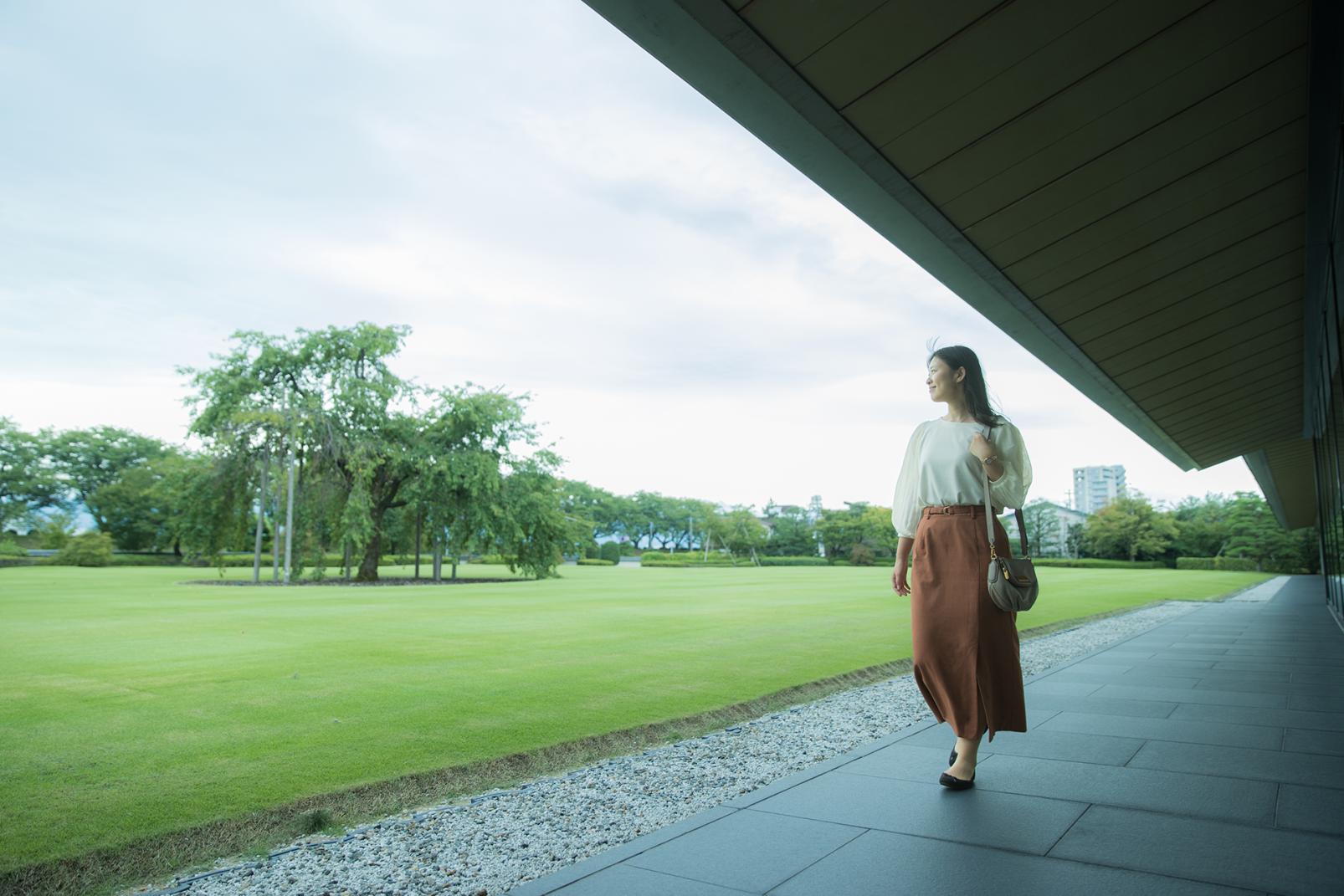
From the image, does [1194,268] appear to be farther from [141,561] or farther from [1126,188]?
[141,561]

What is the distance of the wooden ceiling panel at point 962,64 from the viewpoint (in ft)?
8.71

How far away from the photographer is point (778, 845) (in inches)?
94.7

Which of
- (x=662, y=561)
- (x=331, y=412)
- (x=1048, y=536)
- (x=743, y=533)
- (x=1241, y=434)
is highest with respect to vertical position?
(x=331, y=412)

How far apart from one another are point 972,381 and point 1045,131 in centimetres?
120

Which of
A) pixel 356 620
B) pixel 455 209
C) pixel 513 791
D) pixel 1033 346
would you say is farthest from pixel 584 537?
pixel 513 791

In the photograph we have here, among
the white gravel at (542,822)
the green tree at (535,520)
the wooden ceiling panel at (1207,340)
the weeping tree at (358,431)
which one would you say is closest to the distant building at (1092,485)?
the green tree at (535,520)

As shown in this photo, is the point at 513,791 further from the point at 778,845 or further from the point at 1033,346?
the point at 1033,346

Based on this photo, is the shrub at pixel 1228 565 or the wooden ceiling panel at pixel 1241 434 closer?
the wooden ceiling panel at pixel 1241 434

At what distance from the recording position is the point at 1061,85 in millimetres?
3066

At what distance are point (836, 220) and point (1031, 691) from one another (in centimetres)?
3595

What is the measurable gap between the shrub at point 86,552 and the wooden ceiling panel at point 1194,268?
46518mm

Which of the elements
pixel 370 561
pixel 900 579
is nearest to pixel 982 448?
pixel 900 579

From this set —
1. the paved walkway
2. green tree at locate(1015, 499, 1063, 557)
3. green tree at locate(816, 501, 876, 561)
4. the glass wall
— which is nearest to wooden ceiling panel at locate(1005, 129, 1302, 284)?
the glass wall

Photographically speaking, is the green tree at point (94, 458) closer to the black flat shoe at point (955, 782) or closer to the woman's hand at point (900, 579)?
the woman's hand at point (900, 579)
